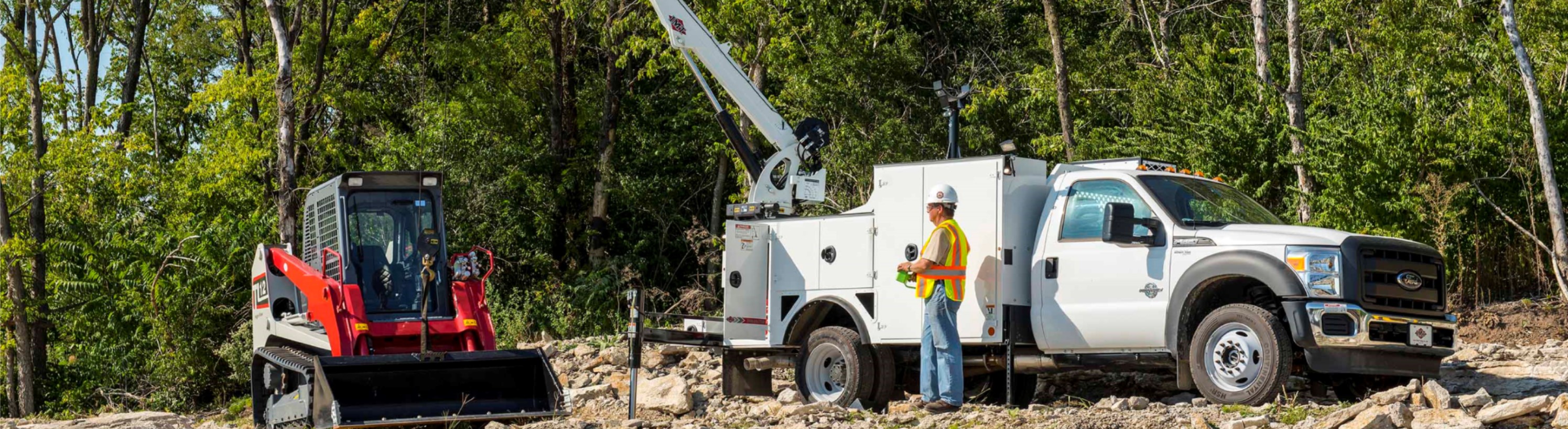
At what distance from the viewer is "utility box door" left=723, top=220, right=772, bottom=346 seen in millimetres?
12492

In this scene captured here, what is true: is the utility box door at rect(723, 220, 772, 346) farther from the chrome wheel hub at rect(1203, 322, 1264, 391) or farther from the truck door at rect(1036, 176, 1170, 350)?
the chrome wheel hub at rect(1203, 322, 1264, 391)

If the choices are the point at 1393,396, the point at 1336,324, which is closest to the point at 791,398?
the point at 1336,324

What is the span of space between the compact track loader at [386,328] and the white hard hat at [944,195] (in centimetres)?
326

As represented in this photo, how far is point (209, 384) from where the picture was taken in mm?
22766

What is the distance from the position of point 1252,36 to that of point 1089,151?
13.1ft

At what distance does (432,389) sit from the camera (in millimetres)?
11234

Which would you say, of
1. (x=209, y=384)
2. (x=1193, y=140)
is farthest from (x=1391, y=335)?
(x=209, y=384)

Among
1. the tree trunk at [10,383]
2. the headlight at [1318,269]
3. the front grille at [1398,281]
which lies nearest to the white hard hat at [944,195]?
the headlight at [1318,269]

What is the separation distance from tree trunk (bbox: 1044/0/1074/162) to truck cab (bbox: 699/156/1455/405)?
11332 millimetres

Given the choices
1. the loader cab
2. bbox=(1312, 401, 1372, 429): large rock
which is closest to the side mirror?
bbox=(1312, 401, 1372, 429): large rock

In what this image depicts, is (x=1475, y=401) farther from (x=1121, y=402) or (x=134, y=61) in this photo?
(x=134, y=61)

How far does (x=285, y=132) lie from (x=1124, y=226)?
51.4 ft

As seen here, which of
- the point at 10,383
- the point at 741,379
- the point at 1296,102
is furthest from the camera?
the point at 10,383

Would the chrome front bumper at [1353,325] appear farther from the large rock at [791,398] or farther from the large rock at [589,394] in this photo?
the large rock at [589,394]
